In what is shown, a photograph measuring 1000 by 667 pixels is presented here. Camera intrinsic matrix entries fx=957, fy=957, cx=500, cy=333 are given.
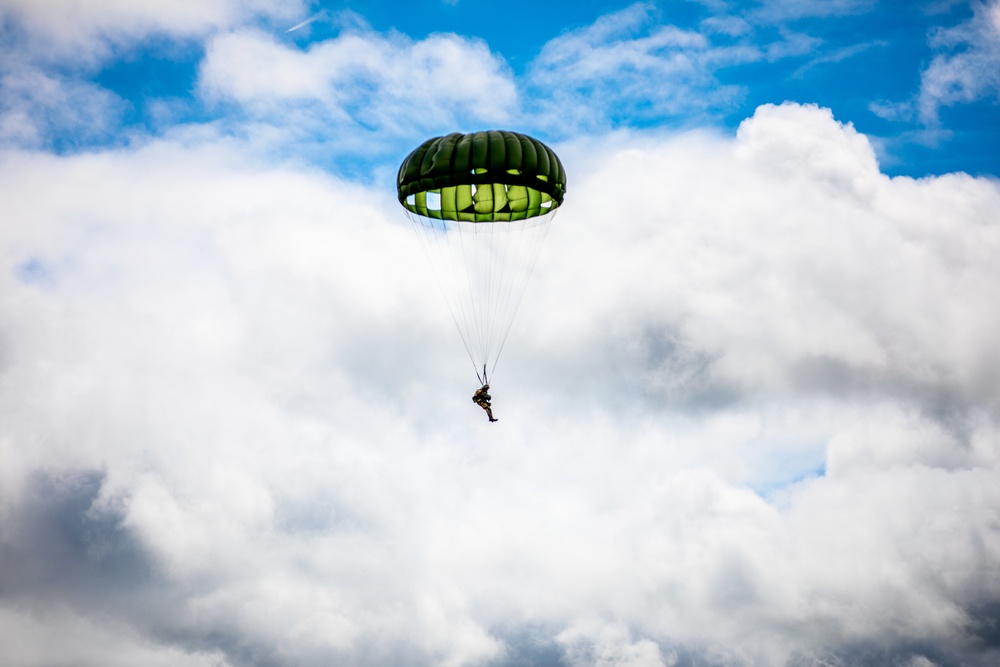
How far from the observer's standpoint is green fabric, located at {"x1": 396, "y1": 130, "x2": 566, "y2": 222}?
1689 inches

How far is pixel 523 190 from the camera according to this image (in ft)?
151

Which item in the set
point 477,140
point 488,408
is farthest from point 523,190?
point 488,408

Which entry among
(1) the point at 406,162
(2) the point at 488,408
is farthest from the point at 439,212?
(2) the point at 488,408

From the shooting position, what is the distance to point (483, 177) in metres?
42.8

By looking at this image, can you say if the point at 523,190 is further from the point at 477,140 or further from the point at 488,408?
the point at 488,408

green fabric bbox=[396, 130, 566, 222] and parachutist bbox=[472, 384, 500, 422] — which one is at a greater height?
green fabric bbox=[396, 130, 566, 222]

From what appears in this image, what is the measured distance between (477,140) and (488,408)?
12.4 meters

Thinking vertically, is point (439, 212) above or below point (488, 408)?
above

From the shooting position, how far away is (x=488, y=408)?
44938mm

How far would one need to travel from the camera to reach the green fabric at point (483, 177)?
1689 inches

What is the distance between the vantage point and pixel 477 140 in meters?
43.6

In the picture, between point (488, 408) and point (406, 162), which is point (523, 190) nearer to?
point (406, 162)

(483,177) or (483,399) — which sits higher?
(483,177)

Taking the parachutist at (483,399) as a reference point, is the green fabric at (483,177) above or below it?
above
